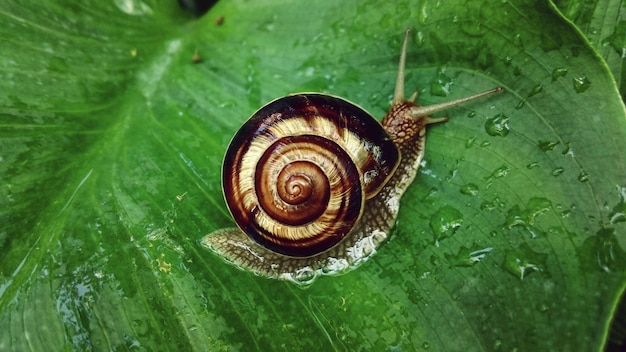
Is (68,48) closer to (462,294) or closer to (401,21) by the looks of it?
(401,21)

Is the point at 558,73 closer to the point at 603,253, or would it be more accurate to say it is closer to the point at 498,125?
the point at 498,125

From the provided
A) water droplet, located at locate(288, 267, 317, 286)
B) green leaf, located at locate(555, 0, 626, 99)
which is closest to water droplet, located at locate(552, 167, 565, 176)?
green leaf, located at locate(555, 0, 626, 99)

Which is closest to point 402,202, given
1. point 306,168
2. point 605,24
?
point 306,168

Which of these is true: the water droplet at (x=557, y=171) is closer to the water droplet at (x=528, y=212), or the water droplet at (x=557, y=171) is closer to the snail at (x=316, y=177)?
the water droplet at (x=528, y=212)

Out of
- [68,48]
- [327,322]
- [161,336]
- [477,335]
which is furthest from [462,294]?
[68,48]

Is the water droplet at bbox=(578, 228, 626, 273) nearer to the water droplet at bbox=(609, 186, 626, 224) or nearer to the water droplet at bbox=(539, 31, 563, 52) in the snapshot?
the water droplet at bbox=(609, 186, 626, 224)

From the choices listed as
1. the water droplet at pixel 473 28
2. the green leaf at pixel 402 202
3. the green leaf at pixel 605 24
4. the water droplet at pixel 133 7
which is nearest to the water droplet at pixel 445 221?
the green leaf at pixel 402 202
